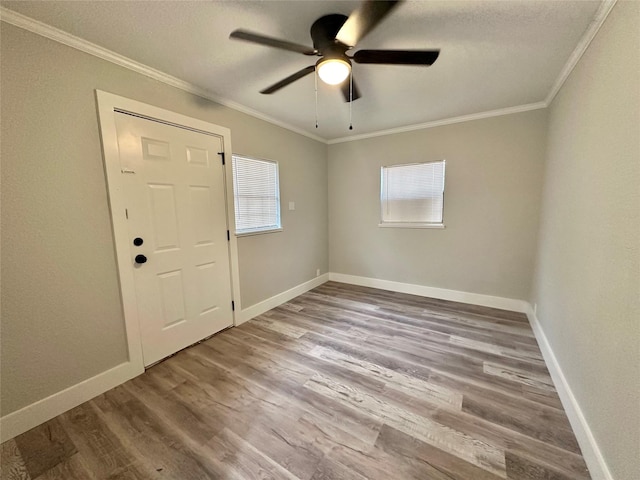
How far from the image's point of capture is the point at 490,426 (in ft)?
4.93

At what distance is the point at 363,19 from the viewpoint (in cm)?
121

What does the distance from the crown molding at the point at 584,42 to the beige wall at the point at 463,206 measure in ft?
2.22

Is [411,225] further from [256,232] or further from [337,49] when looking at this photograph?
[337,49]

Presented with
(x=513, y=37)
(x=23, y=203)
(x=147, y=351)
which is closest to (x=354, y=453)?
(x=147, y=351)

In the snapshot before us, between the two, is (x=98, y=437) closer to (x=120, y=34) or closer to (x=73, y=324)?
(x=73, y=324)

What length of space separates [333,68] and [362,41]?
45 centimetres

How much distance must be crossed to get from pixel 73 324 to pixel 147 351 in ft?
1.96

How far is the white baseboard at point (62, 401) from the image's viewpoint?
4.85ft

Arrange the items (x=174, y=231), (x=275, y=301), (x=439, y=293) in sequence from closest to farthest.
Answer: (x=174, y=231) → (x=275, y=301) → (x=439, y=293)

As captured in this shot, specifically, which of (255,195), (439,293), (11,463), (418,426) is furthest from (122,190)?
(439,293)

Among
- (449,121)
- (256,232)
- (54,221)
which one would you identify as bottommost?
(256,232)

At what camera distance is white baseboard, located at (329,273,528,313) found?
10.2 feet

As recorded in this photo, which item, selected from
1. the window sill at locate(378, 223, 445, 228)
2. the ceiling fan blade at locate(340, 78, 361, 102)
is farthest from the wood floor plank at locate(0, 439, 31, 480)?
the window sill at locate(378, 223, 445, 228)

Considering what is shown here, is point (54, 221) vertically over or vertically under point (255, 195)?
under
